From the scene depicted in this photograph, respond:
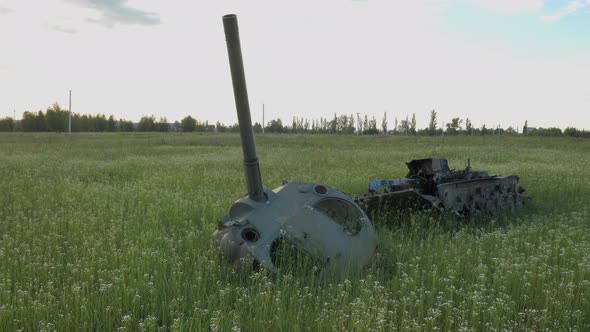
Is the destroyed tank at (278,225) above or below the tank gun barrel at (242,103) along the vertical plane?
below

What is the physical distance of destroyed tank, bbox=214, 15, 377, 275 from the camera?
20.4 ft

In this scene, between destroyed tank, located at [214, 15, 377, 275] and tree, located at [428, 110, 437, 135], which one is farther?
tree, located at [428, 110, 437, 135]

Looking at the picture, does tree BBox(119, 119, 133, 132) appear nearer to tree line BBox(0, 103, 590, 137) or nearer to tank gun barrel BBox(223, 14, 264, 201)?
tree line BBox(0, 103, 590, 137)

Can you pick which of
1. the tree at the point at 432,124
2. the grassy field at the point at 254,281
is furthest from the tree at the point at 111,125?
the grassy field at the point at 254,281

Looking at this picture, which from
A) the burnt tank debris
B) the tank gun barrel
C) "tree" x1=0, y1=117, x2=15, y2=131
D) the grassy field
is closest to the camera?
the grassy field

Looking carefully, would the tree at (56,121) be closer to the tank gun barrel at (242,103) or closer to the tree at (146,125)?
the tree at (146,125)

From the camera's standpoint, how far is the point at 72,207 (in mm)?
10414

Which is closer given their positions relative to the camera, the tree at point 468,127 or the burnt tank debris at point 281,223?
the burnt tank debris at point 281,223

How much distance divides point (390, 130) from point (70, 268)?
97.5m

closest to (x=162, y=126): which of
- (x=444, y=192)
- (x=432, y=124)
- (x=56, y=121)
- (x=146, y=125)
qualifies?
(x=146, y=125)

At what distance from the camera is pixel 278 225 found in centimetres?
632

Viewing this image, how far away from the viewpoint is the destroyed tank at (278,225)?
6.21 metres

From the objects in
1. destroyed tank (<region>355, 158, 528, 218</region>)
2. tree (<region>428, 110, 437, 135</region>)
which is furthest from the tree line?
destroyed tank (<region>355, 158, 528, 218</region>)

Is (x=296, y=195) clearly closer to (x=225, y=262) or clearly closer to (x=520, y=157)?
(x=225, y=262)
